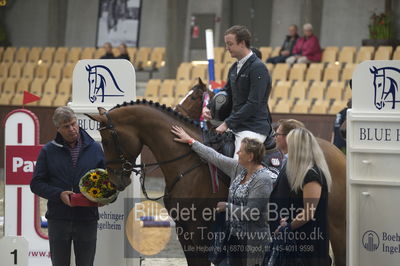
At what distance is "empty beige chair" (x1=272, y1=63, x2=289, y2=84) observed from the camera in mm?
19184

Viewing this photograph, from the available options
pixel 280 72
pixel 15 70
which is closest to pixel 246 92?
pixel 280 72

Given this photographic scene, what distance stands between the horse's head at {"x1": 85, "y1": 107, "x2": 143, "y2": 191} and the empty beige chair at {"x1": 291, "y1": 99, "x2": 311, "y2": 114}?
9786 mm

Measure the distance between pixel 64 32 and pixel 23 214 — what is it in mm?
18281

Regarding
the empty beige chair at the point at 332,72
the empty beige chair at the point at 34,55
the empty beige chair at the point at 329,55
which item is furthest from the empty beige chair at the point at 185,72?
the empty beige chair at the point at 34,55

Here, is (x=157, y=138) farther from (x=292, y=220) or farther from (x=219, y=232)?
(x=292, y=220)

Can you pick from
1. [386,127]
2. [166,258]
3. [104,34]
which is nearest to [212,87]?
[166,258]

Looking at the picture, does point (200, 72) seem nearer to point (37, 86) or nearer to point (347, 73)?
point (347, 73)

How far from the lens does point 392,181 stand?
23.6ft

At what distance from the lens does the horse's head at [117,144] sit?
7359 mm

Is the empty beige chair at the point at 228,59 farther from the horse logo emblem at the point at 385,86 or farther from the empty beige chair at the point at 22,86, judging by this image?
the horse logo emblem at the point at 385,86

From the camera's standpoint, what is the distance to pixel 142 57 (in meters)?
23.4

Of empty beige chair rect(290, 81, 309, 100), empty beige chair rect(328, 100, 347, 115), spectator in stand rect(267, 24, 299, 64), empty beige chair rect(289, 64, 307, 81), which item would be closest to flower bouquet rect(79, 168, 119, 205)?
empty beige chair rect(328, 100, 347, 115)

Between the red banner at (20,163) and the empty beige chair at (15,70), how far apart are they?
14665 millimetres

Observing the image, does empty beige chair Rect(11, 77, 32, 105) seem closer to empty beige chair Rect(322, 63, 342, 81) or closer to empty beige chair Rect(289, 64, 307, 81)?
empty beige chair Rect(289, 64, 307, 81)
